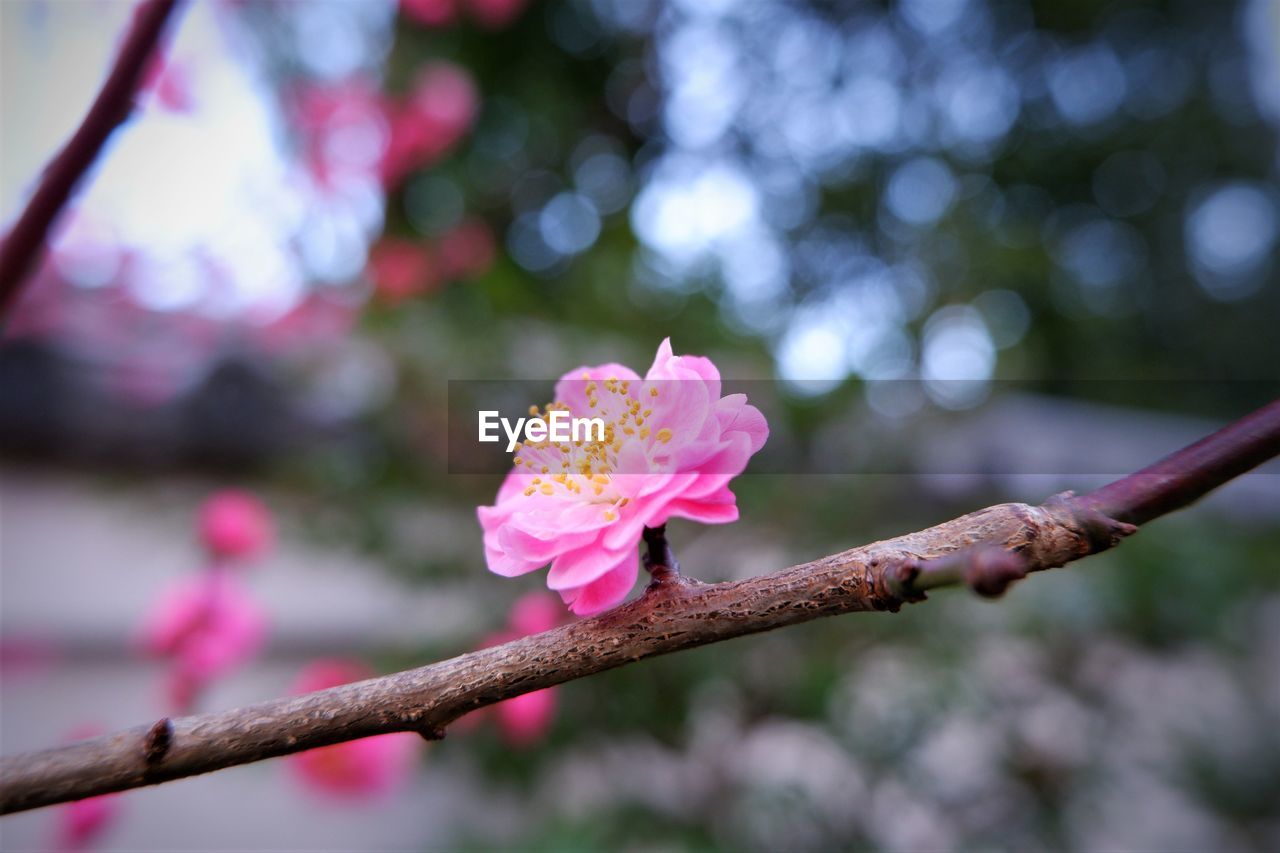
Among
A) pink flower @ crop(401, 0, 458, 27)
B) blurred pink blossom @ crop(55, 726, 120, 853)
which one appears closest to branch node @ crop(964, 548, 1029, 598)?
blurred pink blossom @ crop(55, 726, 120, 853)

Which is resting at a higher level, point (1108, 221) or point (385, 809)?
point (1108, 221)

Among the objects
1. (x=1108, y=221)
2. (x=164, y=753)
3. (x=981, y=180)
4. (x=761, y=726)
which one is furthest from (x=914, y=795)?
(x=1108, y=221)

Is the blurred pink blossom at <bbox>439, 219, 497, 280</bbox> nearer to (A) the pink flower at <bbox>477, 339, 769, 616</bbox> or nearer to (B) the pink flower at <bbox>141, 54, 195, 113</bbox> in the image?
(B) the pink flower at <bbox>141, 54, 195, 113</bbox>

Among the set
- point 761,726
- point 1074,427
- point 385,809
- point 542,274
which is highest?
point 542,274

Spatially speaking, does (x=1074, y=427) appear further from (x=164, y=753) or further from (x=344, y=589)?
(x=164, y=753)

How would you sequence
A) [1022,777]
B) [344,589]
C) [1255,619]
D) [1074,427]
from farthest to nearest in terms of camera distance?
[1074,427]
[1255,619]
[344,589]
[1022,777]

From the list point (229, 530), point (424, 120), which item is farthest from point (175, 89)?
point (424, 120)
